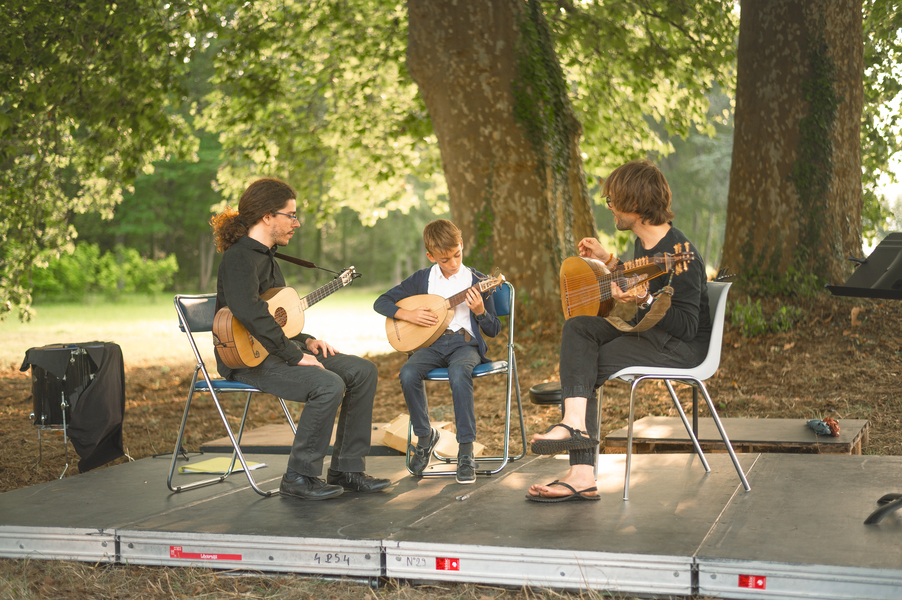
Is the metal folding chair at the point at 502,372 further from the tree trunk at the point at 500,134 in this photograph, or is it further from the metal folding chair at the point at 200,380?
the tree trunk at the point at 500,134

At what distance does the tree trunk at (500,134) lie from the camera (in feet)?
28.1

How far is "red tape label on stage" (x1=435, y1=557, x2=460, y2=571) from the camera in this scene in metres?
2.92

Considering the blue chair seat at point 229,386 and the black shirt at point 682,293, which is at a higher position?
the black shirt at point 682,293

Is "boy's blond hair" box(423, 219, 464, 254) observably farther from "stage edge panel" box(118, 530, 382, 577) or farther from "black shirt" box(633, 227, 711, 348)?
"stage edge panel" box(118, 530, 382, 577)

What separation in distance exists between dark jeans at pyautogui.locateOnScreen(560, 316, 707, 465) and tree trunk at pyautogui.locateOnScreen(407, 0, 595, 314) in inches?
189

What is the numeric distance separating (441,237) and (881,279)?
222 cm

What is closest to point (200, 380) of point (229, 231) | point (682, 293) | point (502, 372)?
point (229, 231)

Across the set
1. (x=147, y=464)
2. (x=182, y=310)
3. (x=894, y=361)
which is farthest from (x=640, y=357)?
(x=894, y=361)

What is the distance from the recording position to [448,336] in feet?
14.9

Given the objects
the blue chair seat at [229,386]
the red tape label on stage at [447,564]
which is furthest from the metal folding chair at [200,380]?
the red tape label on stage at [447,564]

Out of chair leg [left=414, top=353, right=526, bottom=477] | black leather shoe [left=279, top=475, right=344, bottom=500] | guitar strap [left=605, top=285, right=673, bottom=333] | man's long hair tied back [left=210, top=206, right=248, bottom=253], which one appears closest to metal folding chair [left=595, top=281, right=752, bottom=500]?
guitar strap [left=605, top=285, right=673, bottom=333]

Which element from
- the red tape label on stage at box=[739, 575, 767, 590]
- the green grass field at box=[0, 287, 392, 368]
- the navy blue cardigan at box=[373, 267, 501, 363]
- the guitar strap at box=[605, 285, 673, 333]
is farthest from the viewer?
the green grass field at box=[0, 287, 392, 368]

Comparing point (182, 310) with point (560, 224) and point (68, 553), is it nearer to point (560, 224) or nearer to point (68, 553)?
point (68, 553)

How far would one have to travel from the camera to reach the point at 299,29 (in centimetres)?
1172
